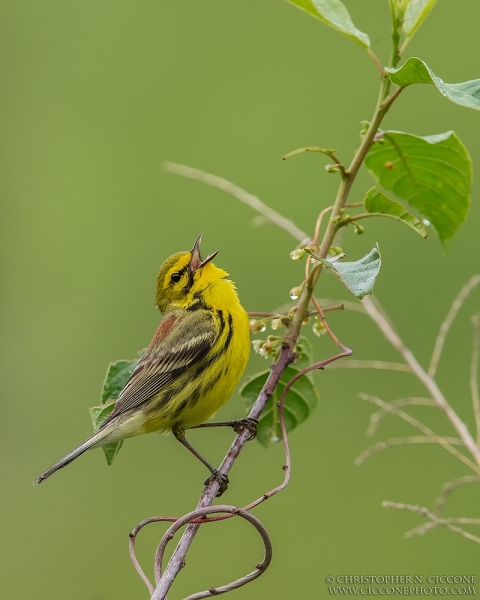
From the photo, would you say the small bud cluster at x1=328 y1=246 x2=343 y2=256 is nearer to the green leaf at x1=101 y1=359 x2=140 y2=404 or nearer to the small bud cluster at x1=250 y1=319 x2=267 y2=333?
the small bud cluster at x1=250 y1=319 x2=267 y2=333

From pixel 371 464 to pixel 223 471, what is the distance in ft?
12.5

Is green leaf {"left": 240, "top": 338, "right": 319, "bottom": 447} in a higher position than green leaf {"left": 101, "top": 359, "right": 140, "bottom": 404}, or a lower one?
higher

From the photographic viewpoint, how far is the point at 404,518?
6.32m

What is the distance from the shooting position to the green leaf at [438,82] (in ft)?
8.50

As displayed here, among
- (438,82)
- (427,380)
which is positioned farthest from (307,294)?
(438,82)

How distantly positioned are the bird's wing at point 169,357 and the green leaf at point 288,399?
0.59 m

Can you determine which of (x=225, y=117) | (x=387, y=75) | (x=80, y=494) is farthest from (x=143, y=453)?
(x=387, y=75)

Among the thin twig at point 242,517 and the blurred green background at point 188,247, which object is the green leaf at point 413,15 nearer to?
the thin twig at point 242,517

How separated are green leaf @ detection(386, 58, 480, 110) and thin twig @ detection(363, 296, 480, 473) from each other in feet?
3.47

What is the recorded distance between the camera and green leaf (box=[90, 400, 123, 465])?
3.59 metres

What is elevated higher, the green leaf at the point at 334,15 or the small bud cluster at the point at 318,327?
the green leaf at the point at 334,15

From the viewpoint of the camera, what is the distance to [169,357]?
166 inches

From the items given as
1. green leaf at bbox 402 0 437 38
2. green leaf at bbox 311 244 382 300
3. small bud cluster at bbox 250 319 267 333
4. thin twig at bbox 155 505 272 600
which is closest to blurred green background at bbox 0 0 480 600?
small bud cluster at bbox 250 319 267 333

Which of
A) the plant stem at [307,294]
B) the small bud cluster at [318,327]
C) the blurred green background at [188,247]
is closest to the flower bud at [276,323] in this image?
the plant stem at [307,294]
